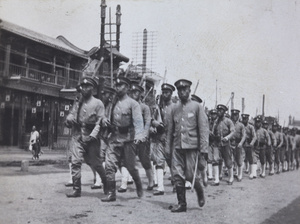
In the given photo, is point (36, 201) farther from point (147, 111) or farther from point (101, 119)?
point (147, 111)

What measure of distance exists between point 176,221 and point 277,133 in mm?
Result: 12176

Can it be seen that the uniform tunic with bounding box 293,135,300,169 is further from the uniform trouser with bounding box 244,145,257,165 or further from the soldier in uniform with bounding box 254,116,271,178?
the uniform trouser with bounding box 244,145,257,165

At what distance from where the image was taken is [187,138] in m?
5.93

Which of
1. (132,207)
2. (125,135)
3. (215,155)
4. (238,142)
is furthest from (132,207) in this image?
(238,142)

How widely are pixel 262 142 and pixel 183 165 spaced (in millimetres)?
8376

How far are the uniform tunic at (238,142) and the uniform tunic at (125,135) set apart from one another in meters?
5.13

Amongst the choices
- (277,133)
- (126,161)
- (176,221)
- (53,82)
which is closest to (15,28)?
(53,82)

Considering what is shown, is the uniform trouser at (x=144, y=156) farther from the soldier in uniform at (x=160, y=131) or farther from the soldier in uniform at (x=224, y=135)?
the soldier in uniform at (x=224, y=135)

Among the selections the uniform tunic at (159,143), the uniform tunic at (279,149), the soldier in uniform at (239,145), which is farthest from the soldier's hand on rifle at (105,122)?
the uniform tunic at (279,149)

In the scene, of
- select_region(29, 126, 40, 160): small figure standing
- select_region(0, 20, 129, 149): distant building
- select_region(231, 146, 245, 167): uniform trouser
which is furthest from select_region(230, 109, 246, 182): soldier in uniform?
select_region(0, 20, 129, 149): distant building

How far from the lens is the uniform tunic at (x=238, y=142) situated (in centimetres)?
1107

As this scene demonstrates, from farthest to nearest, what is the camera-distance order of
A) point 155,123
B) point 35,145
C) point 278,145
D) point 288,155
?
1. point 35,145
2. point 288,155
3. point 278,145
4. point 155,123

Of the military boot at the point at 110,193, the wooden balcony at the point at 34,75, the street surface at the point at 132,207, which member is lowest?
the street surface at the point at 132,207

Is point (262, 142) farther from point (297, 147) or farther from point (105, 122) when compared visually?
point (105, 122)
